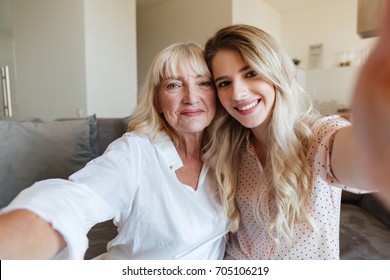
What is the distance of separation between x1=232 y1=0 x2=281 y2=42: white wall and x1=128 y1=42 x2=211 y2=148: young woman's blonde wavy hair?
6.36 feet

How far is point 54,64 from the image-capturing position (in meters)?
2.16

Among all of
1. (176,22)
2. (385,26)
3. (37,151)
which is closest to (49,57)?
(176,22)

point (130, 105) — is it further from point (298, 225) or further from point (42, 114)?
point (298, 225)

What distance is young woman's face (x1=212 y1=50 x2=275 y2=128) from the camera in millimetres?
540

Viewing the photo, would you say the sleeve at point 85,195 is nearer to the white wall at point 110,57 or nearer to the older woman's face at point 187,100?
the older woman's face at point 187,100

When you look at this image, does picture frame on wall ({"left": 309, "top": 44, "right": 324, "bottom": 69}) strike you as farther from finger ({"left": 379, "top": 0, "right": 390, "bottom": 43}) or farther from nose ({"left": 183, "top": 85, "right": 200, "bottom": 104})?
finger ({"left": 379, "top": 0, "right": 390, "bottom": 43})

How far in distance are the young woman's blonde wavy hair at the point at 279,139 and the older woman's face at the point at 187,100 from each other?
0.06 meters

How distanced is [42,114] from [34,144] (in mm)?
1661

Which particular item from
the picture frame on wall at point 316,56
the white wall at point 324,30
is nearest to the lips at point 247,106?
the white wall at point 324,30

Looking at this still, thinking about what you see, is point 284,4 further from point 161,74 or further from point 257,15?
point 161,74

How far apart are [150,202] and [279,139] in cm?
31

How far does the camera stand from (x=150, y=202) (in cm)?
53

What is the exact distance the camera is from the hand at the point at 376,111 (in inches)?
7.2

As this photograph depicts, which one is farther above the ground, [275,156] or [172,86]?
[172,86]
